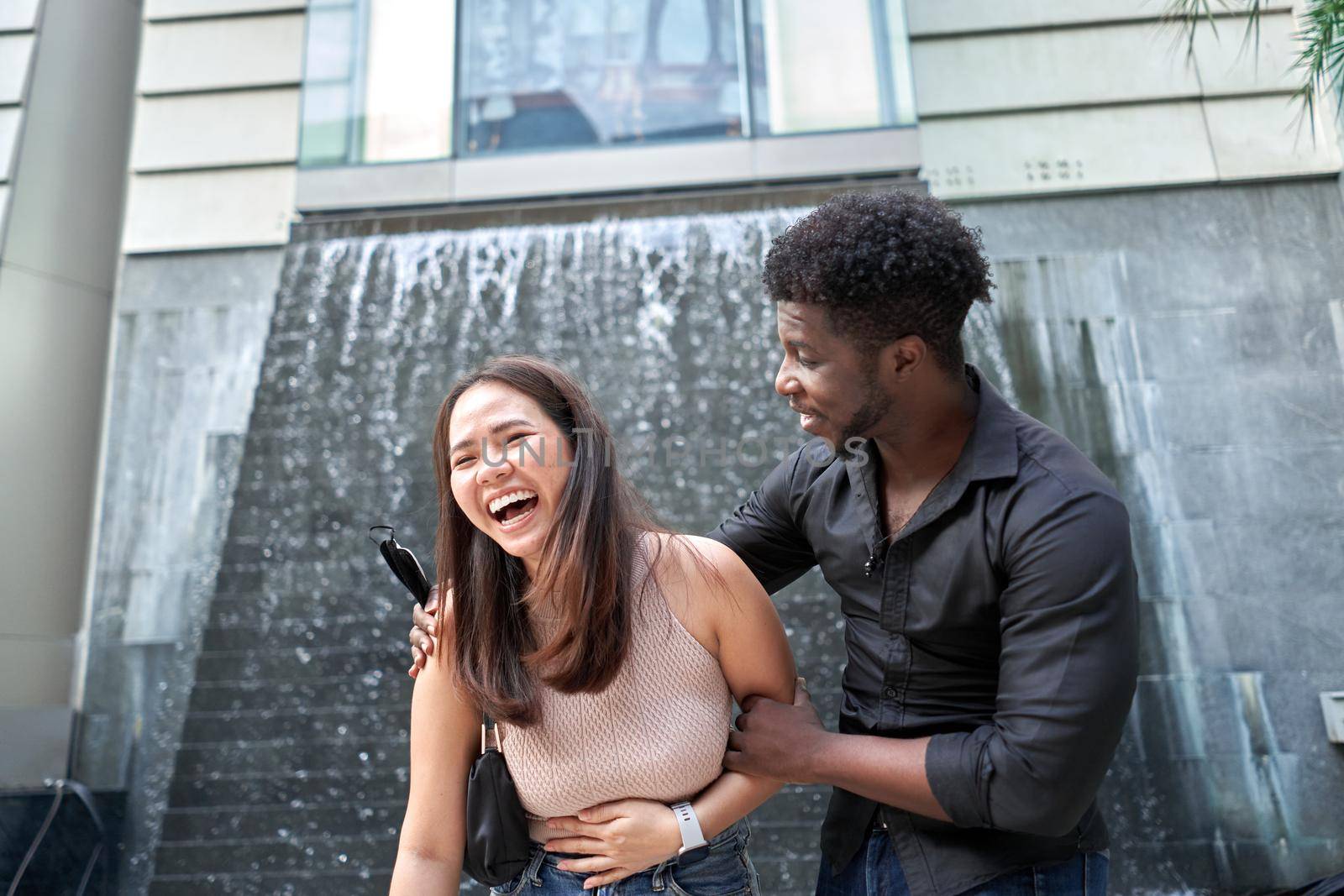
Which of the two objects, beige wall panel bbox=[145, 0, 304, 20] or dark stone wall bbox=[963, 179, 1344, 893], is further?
beige wall panel bbox=[145, 0, 304, 20]

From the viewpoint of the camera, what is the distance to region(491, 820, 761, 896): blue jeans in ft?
6.48

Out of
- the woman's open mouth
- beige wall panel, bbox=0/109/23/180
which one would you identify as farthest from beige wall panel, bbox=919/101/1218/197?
beige wall panel, bbox=0/109/23/180

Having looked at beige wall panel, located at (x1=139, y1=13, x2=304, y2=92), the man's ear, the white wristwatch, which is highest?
beige wall panel, located at (x1=139, y1=13, x2=304, y2=92)

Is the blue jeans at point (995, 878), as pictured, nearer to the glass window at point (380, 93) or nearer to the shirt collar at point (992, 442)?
the shirt collar at point (992, 442)

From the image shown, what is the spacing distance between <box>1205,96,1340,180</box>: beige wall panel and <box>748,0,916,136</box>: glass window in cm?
213

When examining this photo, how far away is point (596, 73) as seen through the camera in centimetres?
714

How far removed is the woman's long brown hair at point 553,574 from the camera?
79.0 inches

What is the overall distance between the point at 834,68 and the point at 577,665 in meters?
5.83

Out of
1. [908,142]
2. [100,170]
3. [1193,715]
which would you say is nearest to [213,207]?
[100,170]

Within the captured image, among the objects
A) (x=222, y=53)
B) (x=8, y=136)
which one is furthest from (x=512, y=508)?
(x=222, y=53)

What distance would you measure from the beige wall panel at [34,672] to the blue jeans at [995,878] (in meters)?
6.20

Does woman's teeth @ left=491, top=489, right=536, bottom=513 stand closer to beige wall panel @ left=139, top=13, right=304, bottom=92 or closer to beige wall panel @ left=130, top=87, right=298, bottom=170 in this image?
beige wall panel @ left=130, top=87, right=298, bottom=170

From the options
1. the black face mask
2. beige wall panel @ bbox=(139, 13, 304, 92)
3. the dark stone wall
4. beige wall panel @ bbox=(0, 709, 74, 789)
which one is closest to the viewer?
the black face mask

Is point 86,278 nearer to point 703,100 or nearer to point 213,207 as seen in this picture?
point 213,207
